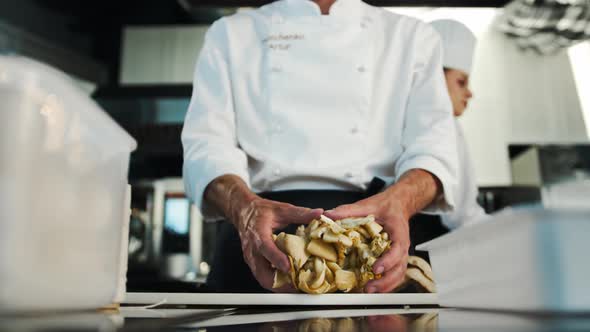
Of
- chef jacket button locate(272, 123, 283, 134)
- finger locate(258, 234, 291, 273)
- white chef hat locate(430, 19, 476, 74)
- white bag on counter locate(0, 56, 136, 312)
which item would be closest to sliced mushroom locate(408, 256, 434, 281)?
finger locate(258, 234, 291, 273)

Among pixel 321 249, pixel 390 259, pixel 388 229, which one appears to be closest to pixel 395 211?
pixel 388 229

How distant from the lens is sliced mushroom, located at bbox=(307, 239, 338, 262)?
63 centimetres

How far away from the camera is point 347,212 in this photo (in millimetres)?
739

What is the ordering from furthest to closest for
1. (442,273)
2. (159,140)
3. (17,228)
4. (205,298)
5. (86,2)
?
(86,2), (159,140), (205,298), (442,273), (17,228)

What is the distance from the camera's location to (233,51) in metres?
1.16

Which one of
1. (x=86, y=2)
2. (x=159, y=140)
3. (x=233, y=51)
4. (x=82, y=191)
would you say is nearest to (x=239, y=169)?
(x=233, y=51)

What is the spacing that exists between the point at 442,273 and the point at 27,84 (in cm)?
41

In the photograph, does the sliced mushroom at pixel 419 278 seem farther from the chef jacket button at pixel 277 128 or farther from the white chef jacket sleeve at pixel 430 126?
the chef jacket button at pixel 277 128

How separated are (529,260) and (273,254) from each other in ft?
1.31

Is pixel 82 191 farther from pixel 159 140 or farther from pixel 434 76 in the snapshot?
pixel 159 140

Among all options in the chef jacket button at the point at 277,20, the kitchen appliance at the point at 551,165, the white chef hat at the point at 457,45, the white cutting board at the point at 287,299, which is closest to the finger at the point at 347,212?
the white cutting board at the point at 287,299

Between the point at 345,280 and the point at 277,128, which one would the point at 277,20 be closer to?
the point at 277,128

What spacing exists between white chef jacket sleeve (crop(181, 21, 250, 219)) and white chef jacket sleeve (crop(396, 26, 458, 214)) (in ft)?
1.09

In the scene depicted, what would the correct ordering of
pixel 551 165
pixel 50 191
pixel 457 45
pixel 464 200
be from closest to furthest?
pixel 50 191 < pixel 464 200 < pixel 457 45 < pixel 551 165
